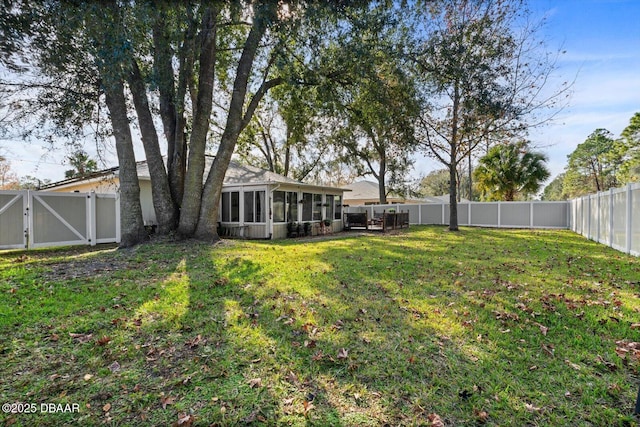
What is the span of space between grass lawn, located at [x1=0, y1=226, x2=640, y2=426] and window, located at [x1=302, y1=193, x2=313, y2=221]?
9.08 m

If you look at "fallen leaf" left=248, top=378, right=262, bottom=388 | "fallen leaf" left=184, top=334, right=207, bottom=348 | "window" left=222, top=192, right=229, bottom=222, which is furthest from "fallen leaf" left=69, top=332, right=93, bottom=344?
"window" left=222, top=192, right=229, bottom=222

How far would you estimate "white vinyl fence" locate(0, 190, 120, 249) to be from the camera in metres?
9.15

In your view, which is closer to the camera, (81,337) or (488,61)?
(81,337)

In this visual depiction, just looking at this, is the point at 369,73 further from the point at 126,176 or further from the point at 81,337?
the point at 81,337

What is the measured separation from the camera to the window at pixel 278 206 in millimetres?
13352

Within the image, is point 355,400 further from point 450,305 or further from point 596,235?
point 596,235

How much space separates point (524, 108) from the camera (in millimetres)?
13562

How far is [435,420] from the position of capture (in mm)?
2121

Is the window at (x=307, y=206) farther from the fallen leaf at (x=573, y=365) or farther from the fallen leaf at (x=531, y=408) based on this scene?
the fallen leaf at (x=531, y=408)

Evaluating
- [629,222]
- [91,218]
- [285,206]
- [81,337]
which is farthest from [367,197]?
[81,337]

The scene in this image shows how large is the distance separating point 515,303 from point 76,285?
6.84 m

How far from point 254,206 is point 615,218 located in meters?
12.4

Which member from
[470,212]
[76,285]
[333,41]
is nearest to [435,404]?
[76,285]

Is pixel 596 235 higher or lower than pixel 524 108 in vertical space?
lower
